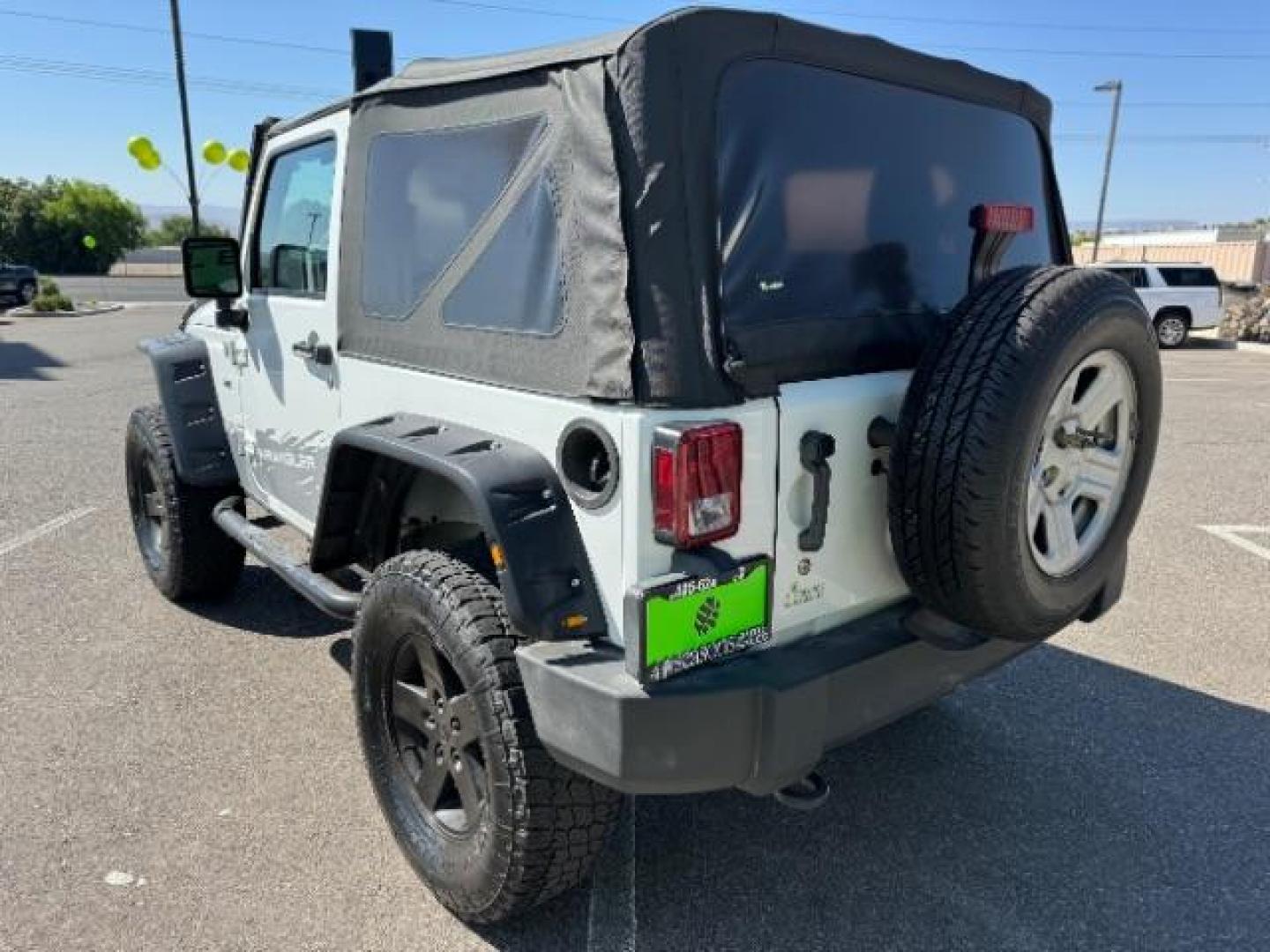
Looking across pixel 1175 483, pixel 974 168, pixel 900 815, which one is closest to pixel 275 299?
pixel 974 168

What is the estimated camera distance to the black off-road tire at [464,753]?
2141mm

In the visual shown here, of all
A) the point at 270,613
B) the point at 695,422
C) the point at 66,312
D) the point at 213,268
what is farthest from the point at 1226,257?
the point at 66,312

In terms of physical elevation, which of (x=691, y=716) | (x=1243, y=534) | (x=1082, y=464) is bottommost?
(x=1243, y=534)

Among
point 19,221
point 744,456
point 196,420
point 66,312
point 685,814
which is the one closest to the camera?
point 744,456

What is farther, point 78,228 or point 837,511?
point 78,228

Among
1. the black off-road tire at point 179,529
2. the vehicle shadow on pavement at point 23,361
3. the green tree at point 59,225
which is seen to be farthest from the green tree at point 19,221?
the black off-road tire at point 179,529

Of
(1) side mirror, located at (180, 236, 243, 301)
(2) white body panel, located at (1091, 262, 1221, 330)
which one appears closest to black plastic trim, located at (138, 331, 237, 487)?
(1) side mirror, located at (180, 236, 243, 301)

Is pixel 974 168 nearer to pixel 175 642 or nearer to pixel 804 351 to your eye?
pixel 804 351

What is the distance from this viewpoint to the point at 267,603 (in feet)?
15.1

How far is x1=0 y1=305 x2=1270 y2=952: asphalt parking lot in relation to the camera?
2441 millimetres

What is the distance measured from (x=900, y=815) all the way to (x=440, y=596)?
5.36ft

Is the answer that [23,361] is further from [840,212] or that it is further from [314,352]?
[840,212]

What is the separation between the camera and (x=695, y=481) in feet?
6.29

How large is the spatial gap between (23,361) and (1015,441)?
647 inches
